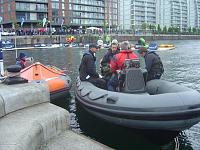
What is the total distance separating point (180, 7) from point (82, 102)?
172m

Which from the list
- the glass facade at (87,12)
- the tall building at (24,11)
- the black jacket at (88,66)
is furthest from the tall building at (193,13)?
the black jacket at (88,66)

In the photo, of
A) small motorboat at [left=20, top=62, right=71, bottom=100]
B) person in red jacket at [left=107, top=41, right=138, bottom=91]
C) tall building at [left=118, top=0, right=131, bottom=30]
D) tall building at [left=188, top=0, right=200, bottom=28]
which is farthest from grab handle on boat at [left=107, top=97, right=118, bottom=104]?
tall building at [left=188, top=0, right=200, bottom=28]

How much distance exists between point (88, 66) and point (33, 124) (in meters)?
5.53

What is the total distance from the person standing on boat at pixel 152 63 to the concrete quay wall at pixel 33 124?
12.0ft

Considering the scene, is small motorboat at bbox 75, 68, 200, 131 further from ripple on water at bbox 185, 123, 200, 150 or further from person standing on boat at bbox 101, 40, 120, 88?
person standing on boat at bbox 101, 40, 120, 88

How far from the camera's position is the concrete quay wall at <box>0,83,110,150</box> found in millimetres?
5367

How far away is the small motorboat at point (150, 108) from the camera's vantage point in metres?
7.67

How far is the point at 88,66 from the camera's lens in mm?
11266

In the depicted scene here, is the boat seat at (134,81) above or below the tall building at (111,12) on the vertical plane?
below

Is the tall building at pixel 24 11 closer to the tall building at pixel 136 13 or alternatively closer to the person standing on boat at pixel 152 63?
the tall building at pixel 136 13

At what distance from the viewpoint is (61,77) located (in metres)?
13.4

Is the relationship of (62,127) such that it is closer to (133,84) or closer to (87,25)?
(133,84)

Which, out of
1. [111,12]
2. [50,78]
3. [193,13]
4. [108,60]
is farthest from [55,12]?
[193,13]

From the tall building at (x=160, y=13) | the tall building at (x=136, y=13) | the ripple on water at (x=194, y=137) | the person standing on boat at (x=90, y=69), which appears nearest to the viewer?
the ripple on water at (x=194, y=137)
